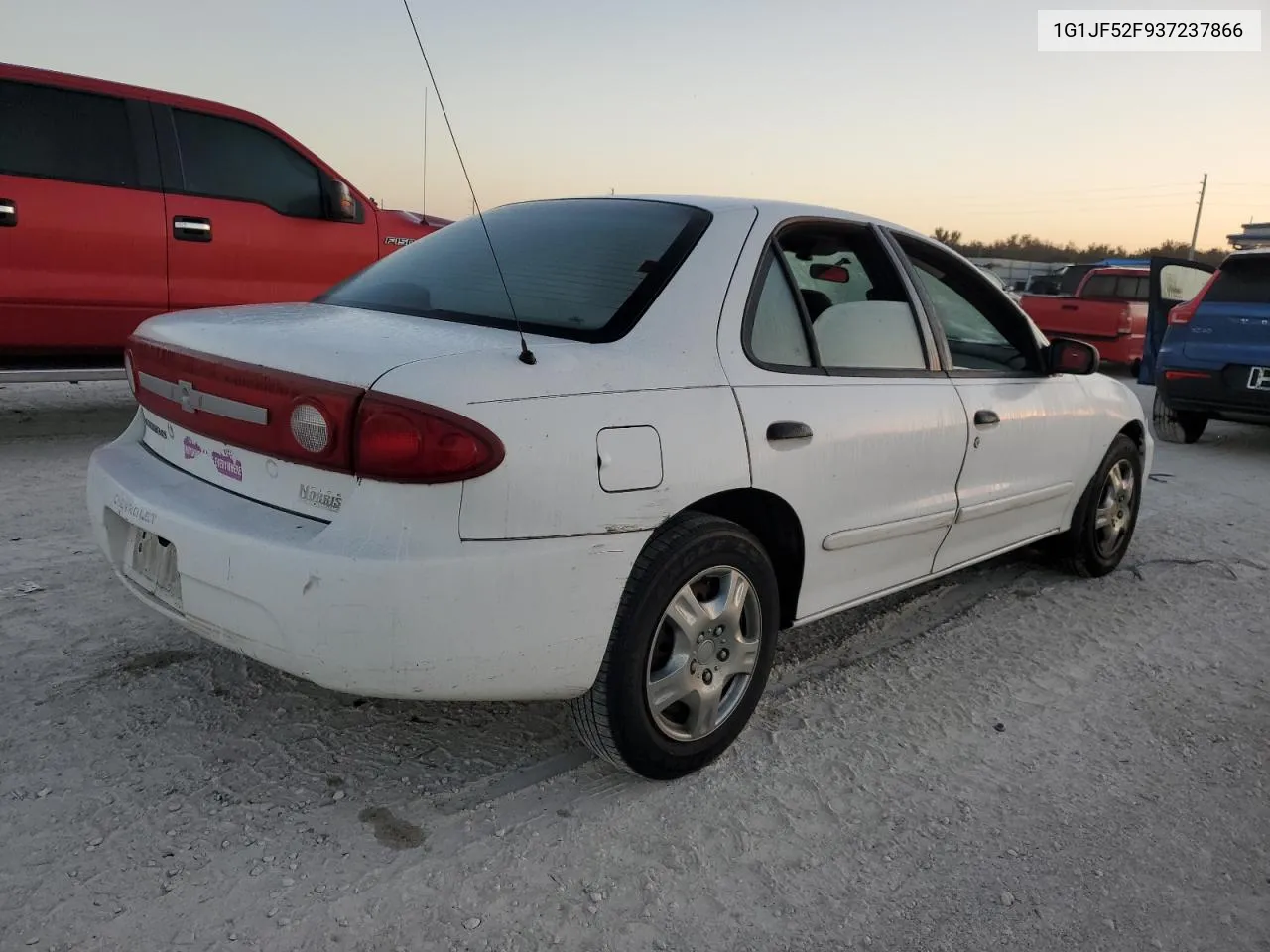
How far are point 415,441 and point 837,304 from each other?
160cm

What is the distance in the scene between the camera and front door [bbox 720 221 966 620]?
263 centimetres

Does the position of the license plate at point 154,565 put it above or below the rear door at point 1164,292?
below

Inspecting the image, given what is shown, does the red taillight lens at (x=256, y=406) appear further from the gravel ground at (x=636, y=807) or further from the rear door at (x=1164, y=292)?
the rear door at (x=1164, y=292)

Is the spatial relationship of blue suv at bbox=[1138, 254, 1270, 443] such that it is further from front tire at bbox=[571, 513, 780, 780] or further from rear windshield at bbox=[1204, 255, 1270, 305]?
front tire at bbox=[571, 513, 780, 780]

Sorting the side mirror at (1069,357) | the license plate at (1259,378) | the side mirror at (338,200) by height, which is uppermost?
the side mirror at (338,200)

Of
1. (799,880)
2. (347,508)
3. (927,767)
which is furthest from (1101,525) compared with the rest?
(347,508)

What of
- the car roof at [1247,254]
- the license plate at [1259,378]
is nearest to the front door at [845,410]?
the license plate at [1259,378]

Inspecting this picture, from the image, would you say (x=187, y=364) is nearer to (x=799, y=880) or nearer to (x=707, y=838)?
(x=707, y=838)

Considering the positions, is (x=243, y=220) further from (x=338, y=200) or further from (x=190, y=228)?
(x=338, y=200)

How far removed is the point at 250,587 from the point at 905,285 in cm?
222

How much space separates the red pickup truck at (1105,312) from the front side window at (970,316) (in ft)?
29.3

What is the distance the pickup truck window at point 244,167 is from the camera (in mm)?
6012

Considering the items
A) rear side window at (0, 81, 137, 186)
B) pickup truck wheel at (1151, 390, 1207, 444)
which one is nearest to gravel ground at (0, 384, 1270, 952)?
rear side window at (0, 81, 137, 186)

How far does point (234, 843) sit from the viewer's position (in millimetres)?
2156
